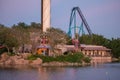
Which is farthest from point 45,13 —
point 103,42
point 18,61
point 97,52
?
point 103,42

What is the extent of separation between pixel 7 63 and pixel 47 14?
1835 cm

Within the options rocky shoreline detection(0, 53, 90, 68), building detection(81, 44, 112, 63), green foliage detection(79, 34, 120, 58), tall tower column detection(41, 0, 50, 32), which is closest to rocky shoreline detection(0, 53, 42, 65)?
rocky shoreline detection(0, 53, 90, 68)

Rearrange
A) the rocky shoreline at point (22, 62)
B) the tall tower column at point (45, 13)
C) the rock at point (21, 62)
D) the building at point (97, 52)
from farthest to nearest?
the building at point (97, 52) → the tall tower column at point (45, 13) → the rock at point (21, 62) → the rocky shoreline at point (22, 62)

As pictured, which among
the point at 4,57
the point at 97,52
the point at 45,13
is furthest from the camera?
the point at 97,52

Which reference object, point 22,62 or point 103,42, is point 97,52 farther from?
point 22,62

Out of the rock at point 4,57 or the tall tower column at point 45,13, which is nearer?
Answer: the rock at point 4,57

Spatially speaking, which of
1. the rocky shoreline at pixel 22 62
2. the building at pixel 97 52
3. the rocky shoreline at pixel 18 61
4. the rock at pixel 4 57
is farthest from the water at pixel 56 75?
the building at pixel 97 52

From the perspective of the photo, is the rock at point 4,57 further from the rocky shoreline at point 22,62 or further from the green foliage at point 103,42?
the green foliage at point 103,42

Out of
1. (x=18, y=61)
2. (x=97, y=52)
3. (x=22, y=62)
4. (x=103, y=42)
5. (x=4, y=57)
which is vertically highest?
(x=103, y=42)

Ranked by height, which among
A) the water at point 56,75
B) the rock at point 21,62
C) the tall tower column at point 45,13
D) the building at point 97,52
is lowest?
the water at point 56,75

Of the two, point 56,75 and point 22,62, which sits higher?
point 22,62

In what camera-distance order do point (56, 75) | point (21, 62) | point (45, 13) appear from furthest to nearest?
point (45, 13) → point (21, 62) → point (56, 75)

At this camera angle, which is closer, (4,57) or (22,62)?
(22,62)

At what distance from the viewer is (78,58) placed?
6806cm
